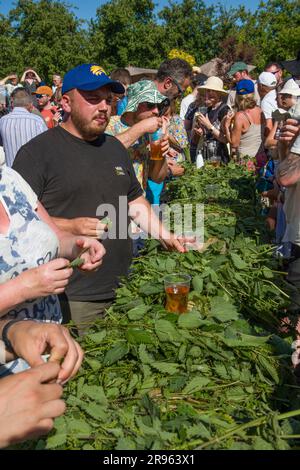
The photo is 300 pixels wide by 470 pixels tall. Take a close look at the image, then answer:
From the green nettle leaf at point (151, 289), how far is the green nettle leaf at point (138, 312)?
18cm

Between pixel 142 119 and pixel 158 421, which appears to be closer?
pixel 158 421

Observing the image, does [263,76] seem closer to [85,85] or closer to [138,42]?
[85,85]

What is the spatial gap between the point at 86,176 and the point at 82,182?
0.16 feet

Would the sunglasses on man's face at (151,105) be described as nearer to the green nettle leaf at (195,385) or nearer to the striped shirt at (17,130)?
the striped shirt at (17,130)

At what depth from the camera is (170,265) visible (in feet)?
9.30

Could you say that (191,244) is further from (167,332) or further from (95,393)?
(95,393)

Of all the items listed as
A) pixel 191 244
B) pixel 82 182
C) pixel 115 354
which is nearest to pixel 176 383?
pixel 115 354

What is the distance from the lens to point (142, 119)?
4074 mm

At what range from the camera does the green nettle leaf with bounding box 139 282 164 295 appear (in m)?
2.47

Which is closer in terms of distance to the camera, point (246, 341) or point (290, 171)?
point (246, 341)

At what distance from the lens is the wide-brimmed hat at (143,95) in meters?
3.98
